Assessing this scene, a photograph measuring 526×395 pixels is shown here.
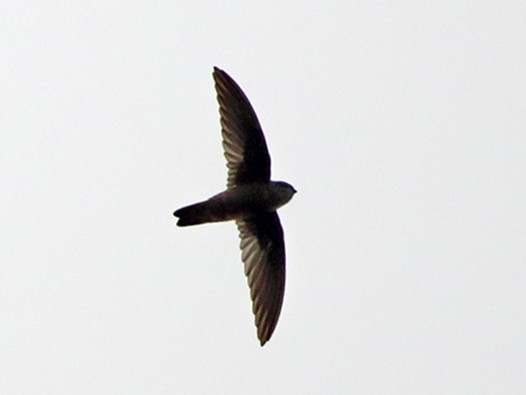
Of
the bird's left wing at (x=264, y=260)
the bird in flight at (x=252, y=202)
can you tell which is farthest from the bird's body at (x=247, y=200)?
the bird's left wing at (x=264, y=260)

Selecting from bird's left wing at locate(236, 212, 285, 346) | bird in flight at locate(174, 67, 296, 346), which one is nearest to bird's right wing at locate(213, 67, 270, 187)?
bird in flight at locate(174, 67, 296, 346)

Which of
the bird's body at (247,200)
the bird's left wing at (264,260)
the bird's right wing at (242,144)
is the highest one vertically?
the bird's right wing at (242,144)

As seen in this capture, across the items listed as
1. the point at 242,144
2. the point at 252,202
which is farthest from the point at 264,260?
the point at 242,144

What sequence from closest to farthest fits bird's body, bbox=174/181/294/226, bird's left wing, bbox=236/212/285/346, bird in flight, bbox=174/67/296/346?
bird's body, bbox=174/181/294/226 < bird in flight, bbox=174/67/296/346 < bird's left wing, bbox=236/212/285/346

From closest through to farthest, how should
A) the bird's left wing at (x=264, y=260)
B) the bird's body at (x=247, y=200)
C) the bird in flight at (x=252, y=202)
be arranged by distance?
the bird's body at (x=247, y=200), the bird in flight at (x=252, y=202), the bird's left wing at (x=264, y=260)

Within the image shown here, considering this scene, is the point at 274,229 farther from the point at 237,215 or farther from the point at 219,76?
the point at 219,76

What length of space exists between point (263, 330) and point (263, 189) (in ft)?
2.74

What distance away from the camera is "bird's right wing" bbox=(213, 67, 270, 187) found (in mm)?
8617

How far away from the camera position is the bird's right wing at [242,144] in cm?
862

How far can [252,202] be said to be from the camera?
8.60m

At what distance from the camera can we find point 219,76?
8539mm

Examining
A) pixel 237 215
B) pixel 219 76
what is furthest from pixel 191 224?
pixel 219 76

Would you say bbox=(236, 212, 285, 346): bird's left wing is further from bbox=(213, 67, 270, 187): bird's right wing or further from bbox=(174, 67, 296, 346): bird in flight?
bbox=(213, 67, 270, 187): bird's right wing

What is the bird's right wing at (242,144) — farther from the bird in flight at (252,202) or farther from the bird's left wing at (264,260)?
the bird's left wing at (264,260)
